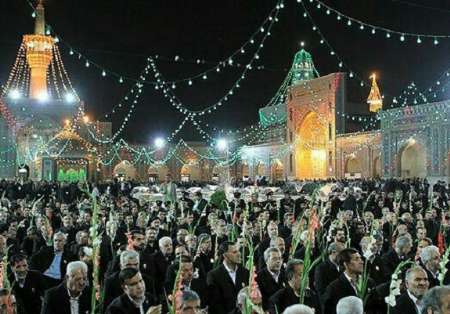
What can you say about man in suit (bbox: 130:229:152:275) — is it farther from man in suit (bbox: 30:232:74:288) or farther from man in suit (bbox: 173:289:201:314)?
man in suit (bbox: 173:289:201:314)

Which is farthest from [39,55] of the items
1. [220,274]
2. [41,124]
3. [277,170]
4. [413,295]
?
[413,295]

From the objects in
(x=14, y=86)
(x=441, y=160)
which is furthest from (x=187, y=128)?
(x=441, y=160)

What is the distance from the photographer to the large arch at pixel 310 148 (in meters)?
44.3

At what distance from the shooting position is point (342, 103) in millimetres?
42688

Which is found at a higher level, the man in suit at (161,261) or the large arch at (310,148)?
the large arch at (310,148)

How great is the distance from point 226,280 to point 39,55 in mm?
42306

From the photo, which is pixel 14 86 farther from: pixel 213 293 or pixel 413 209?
pixel 213 293

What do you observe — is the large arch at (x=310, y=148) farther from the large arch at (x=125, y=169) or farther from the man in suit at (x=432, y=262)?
the man in suit at (x=432, y=262)

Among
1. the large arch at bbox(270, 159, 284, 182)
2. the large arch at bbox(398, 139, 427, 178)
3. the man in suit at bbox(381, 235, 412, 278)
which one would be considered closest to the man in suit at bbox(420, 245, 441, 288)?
the man in suit at bbox(381, 235, 412, 278)

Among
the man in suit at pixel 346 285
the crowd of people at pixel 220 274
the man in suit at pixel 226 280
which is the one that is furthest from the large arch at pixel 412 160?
the man in suit at pixel 346 285

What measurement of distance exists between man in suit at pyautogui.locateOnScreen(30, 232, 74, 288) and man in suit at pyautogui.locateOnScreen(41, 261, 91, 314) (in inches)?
89.3

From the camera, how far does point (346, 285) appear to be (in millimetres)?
5871

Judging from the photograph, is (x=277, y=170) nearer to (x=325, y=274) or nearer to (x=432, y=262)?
(x=325, y=274)

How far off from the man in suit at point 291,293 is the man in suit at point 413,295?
0.79 m
